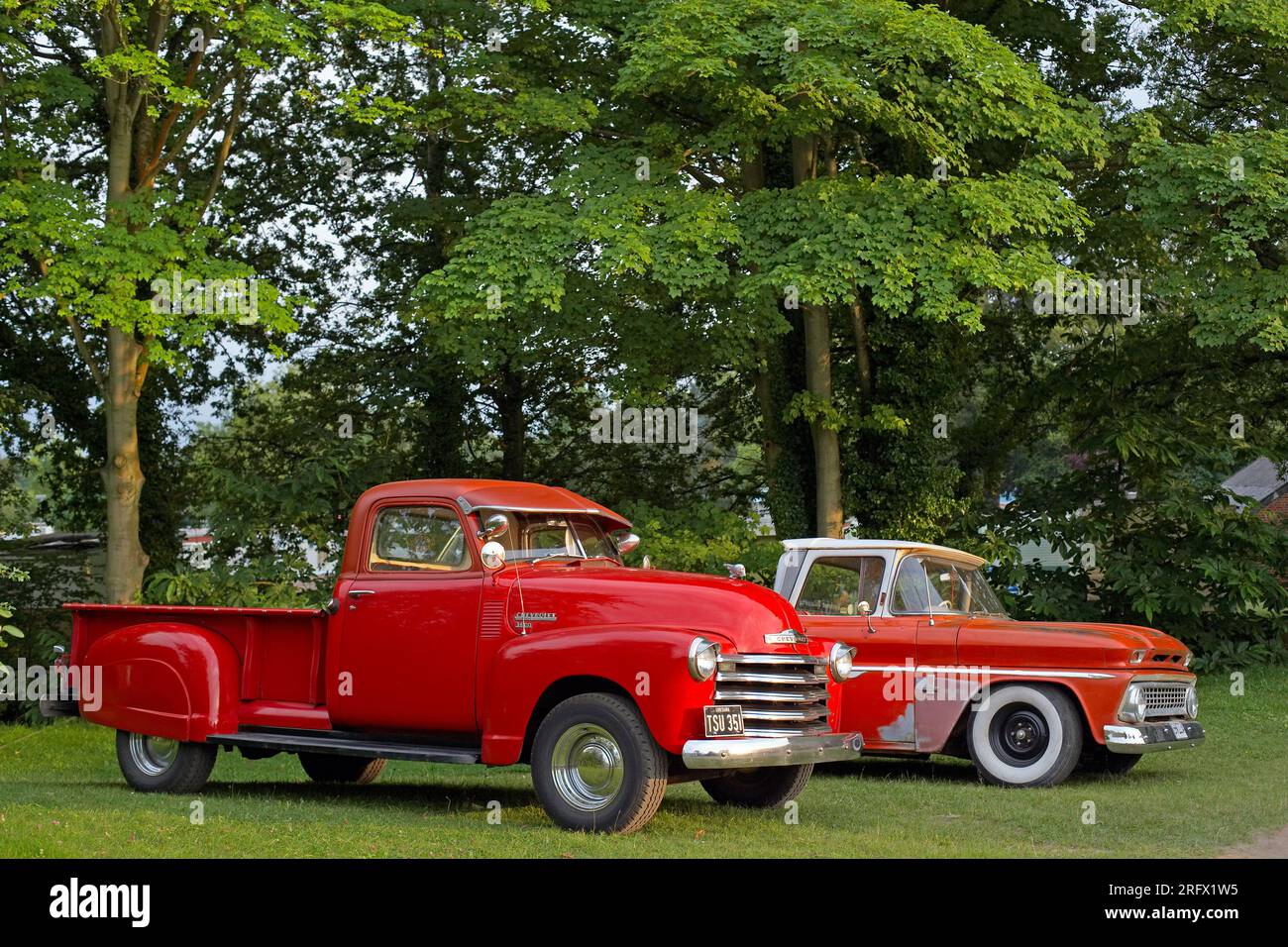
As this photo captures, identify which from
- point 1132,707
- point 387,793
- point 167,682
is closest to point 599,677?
point 387,793

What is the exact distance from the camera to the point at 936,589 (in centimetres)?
1387

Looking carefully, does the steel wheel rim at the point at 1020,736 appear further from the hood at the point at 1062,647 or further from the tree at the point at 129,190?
the tree at the point at 129,190

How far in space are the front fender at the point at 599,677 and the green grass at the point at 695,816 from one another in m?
0.62

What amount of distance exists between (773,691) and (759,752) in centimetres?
57

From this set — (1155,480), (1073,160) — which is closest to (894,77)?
(1073,160)

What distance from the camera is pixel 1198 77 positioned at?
2756 centimetres

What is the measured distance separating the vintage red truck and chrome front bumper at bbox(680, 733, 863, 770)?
3209mm

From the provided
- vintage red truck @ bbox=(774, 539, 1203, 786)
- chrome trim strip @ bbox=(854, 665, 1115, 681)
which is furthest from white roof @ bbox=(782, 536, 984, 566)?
chrome trim strip @ bbox=(854, 665, 1115, 681)

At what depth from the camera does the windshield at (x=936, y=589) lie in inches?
541

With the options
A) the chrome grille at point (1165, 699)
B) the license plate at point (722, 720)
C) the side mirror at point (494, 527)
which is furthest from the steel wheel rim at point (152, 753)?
the chrome grille at point (1165, 699)

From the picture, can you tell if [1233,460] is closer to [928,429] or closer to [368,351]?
[928,429]

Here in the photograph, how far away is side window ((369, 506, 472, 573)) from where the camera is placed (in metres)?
11.2

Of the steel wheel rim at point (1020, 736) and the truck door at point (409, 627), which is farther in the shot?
the steel wheel rim at point (1020, 736)

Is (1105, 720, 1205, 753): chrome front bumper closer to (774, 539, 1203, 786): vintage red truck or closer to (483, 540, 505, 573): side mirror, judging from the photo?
(774, 539, 1203, 786): vintage red truck
